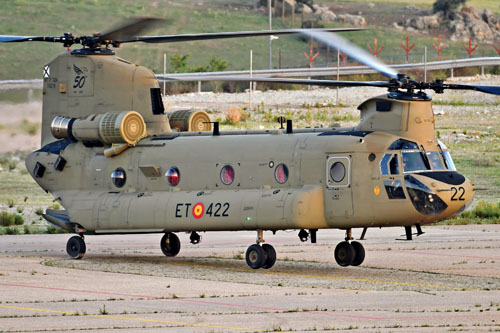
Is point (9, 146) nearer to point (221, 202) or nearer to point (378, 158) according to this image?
point (221, 202)

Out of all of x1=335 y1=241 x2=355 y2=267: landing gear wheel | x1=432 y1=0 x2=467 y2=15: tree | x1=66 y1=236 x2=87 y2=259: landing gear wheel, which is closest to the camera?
x1=335 y1=241 x2=355 y2=267: landing gear wheel

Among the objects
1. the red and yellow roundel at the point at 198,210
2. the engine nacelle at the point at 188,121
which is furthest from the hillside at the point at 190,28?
the red and yellow roundel at the point at 198,210

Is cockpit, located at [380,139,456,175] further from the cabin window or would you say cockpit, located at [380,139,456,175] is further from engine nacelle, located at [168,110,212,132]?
engine nacelle, located at [168,110,212,132]

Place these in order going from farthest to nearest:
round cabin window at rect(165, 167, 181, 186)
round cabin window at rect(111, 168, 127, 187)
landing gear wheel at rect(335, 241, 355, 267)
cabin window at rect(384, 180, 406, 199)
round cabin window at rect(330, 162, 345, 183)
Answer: round cabin window at rect(111, 168, 127, 187), round cabin window at rect(165, 167, 181, 186), landing gear wheel at rect(335, 241, 355, 267), round cabin window at rect(330, 162, 345, 183), cabin window at rect(384, 180, 406, 199)

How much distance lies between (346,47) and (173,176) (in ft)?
17.4

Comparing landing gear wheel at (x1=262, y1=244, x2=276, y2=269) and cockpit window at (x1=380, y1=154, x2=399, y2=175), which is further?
landing gear wheel at (x1=262, y1=244, x2=276, y2=269)

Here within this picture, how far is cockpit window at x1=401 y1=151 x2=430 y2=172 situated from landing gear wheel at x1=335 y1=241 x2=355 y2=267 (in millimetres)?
2654

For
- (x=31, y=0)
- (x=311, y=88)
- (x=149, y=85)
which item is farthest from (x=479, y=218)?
(x=31, y=0)

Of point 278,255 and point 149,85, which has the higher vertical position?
point 149,85

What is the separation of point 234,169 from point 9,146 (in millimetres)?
9243

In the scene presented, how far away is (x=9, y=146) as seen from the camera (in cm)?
3028

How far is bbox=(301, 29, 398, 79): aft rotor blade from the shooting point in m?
21.2

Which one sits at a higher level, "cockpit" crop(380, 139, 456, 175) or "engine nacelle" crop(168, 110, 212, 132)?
"engine nacelle" crop(168, 110, 212, 132)

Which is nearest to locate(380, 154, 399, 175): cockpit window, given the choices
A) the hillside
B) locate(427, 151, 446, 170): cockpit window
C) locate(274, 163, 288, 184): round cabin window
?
locate(427, 151, 446, 170): cockpit window
